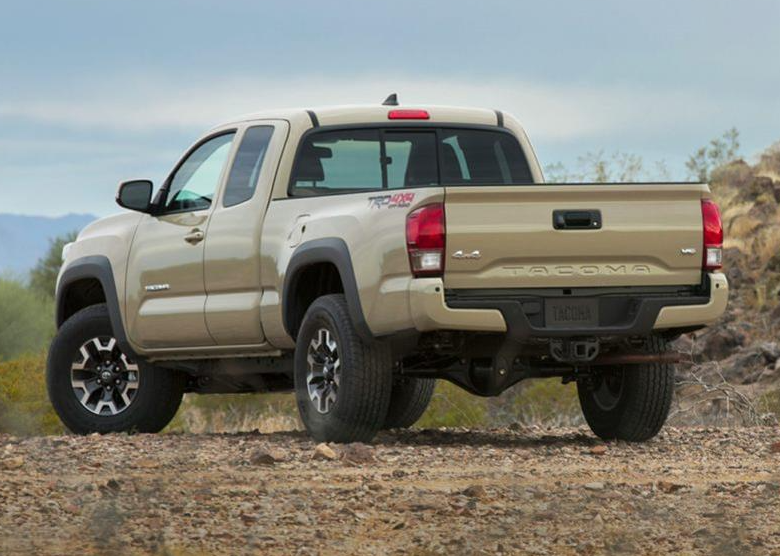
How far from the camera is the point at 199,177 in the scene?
1177 cm

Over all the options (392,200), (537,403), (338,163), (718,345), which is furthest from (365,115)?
(718,345)

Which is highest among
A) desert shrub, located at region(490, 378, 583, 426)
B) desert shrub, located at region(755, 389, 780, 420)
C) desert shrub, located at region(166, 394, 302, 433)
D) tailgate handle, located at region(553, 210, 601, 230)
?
tailgate handle, located at region(553, 210, 601, 230)

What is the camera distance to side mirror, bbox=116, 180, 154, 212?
1180cm

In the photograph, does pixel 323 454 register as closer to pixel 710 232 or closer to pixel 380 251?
pixel 380 251

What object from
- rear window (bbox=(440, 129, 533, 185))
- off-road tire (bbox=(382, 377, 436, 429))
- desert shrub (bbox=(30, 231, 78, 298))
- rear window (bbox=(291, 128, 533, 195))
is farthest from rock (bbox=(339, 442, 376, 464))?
desert shrub (bbox=(30, 231, 78, 298))

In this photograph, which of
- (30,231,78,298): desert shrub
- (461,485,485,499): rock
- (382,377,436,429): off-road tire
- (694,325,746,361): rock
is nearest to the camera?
(461,485,485,499): rock

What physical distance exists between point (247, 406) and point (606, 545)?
1671 centimetres

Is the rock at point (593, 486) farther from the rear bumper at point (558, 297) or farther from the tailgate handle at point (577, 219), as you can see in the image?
the tailgate handle at point (577, 219)

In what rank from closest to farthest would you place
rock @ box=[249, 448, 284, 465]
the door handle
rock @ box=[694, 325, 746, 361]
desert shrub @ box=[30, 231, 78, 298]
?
rock @ box=[249, 448, 284, 465]
the door handle
rock @ box=[694, 325, 746, 361]
desert shrub @ box=[30, 231, 78, 298]

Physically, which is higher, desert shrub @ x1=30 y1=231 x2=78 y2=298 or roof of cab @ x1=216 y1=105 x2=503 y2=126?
roof of cab @ x1=216 y1=105 x2=503 y2=126

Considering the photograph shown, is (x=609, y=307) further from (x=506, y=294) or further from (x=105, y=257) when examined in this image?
(x=105, y=257)

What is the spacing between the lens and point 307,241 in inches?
403

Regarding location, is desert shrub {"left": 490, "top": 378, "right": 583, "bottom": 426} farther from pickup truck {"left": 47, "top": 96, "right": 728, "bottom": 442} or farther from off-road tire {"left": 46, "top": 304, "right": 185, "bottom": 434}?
off-road tire {"left": 46, "top": 304, "right": 185, "bottom": 434}

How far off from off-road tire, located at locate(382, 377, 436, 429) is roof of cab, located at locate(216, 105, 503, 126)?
7.36ft
